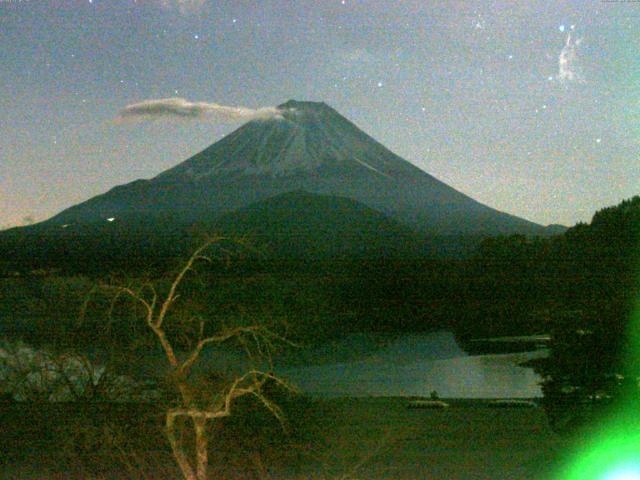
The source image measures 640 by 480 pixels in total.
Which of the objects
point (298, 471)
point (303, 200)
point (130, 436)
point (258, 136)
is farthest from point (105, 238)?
point (258, 136)

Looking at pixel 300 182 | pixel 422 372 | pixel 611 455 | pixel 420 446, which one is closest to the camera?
pixel 611 455

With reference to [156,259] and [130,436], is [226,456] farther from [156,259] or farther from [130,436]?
[156,259]

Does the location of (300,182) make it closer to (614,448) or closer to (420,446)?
(420,446)

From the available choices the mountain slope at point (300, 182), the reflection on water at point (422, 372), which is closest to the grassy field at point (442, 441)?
the reflection on water at point (422, 372)

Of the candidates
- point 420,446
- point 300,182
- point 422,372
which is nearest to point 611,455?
point 420,446

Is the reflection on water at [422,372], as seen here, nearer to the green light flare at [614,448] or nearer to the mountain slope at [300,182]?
the green light flare at [614,448]

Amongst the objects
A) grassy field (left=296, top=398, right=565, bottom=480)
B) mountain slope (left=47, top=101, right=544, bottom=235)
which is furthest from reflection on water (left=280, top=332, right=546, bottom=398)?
mountain slope (left=47, top=101, right=544, bottom=235)
